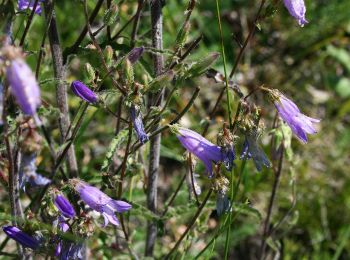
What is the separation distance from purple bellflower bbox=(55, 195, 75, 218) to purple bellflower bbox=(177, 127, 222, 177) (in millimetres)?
586

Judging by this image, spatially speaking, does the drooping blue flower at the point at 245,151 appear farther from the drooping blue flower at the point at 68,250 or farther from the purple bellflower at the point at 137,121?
the drooping blue flower at the point at 68,250

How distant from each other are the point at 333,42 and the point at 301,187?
78.5 inches

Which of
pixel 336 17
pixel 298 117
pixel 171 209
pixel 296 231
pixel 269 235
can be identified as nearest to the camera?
pixel 298 117

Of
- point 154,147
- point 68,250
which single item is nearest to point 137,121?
point 68,250

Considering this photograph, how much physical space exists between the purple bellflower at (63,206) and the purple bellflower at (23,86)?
67 centimetres

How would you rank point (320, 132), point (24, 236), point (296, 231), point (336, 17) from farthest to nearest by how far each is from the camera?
point (336, 17)
point (320, 132)
point (296, 231)
point (24, 236)

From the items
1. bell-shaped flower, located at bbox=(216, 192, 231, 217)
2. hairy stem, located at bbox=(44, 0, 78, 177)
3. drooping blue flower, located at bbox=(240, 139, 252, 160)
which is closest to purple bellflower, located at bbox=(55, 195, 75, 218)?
hairy stem, located at bbox=(44, 0, 78, 177)

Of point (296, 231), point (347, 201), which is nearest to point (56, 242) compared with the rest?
point (296, 231)

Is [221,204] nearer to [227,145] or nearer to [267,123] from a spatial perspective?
[227,145]

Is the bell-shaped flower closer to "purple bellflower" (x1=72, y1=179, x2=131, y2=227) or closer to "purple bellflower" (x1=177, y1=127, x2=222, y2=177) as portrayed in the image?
"purple bellflower" (x1=177, y1=127, x2=222, y2=177)

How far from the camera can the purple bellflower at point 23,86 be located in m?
1.75

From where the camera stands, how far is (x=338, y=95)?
20.0ft

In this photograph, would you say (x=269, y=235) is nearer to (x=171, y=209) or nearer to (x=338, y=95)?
(x=171, y=209)

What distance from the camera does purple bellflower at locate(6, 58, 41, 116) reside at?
1.75 meters
